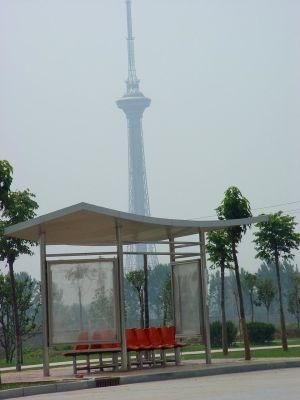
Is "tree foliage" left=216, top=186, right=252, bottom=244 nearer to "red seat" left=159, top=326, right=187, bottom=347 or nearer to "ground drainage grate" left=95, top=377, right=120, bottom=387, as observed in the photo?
"red seat" left=159, top=326, right=187, bottom=347

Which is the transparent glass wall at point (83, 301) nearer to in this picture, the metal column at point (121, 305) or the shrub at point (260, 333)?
the metal column at point (121, 305)

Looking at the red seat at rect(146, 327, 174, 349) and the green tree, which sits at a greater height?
the green tree

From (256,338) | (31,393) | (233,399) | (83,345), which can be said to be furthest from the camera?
(256,338)

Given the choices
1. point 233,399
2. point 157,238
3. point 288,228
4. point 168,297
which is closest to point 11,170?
point 157,238

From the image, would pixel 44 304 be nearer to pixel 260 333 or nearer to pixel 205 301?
pixel 205 301

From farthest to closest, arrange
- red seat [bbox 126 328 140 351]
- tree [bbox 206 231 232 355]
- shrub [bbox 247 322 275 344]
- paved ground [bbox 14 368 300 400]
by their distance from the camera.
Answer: shrub [bbox 247 322 275 344] < tree [bbox 206 231 232 355] < red seat [bbox 126 328 140 351] < paved ground [bbox 14 368 300 400]

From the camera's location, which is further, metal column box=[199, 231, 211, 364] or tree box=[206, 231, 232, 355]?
tree box=[206, 231, 232, 355]

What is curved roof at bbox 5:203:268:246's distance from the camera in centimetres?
2362

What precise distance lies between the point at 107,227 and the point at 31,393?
6.40 m

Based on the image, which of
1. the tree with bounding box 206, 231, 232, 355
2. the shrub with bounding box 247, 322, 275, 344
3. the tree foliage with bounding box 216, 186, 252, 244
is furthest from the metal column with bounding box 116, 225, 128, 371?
the shrub with bounding box 247, 322, 275, 344

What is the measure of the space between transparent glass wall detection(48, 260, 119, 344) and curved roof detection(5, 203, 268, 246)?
0.94 metres

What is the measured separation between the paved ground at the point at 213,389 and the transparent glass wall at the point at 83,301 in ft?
11.4

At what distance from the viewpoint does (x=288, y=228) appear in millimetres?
33406

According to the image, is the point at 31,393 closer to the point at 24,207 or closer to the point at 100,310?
the point at 100,310
